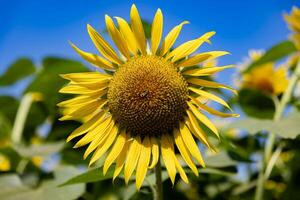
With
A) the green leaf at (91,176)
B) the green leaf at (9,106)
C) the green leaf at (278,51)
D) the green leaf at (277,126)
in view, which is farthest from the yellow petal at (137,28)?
the green leaf at (9,106)

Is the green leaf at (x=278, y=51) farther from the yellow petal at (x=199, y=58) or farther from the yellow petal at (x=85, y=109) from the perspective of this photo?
the yellow petal at (x=85, y=109)

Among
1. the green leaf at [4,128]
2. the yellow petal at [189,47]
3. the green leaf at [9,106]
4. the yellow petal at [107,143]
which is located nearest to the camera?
the yellow petal at [189,47]

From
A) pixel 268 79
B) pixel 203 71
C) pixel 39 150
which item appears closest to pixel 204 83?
pixel 203 71

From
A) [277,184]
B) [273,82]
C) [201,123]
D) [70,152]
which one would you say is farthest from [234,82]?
[201,123]

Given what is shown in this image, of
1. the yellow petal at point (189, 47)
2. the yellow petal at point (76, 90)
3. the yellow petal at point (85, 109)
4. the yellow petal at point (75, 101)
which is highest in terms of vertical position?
the yellow petal at point (189, 47)

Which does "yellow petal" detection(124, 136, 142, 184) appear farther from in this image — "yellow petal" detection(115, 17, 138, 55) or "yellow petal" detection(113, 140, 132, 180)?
"yellow petal" detection(115, 17, 138, 55)

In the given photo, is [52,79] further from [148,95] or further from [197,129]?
[197,129]

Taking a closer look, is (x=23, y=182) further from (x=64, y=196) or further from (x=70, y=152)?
(x=70, y=152)
